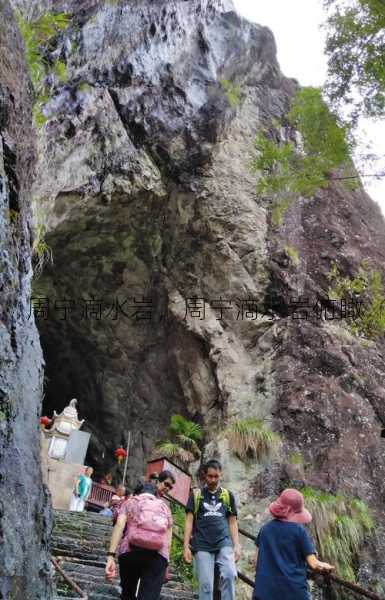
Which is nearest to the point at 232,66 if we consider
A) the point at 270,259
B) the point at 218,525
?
the point at 270,259

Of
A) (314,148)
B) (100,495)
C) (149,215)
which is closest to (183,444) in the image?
(100,495)

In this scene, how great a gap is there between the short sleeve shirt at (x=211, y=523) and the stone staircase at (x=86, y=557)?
115 cm

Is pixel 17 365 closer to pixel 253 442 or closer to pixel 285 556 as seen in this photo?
pixel 285 556

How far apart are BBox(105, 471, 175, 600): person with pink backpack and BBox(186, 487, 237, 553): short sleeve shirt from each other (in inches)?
22.8

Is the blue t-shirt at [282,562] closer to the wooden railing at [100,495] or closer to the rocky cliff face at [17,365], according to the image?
the rocky cliff face at [17,365]

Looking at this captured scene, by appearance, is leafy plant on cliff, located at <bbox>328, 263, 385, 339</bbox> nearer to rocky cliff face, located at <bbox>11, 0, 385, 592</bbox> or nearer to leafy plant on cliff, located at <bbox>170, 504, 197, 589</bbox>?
rocky cliff face, located at <bbox>11, 0, 385, 592</bbox>

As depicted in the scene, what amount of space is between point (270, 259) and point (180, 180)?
107 inches

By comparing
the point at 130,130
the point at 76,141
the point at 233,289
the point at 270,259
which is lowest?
the point at 233,289

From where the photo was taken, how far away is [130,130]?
36.0 ft

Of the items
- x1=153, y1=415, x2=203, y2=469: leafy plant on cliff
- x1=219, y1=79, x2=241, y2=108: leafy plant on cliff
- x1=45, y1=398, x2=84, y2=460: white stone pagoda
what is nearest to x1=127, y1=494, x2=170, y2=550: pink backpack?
x1=153, y1=415, x2=203, y2=469: leafy plant on cliff

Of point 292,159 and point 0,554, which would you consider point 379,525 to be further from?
point 0,554

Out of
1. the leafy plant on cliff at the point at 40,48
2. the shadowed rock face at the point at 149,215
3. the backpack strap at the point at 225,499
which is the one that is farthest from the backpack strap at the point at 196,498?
the shadowed rock face at the point at 149,215

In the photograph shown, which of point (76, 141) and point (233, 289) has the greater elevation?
point (76, 141)

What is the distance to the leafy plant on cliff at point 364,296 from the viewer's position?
1174cm
